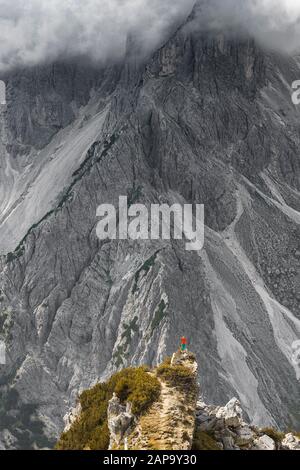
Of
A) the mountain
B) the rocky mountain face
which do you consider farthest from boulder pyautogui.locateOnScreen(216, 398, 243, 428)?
the rocky mountain face

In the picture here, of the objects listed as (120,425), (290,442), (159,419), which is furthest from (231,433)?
(120,425)

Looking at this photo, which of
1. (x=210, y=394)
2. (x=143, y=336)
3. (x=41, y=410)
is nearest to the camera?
(x=210, y=394)

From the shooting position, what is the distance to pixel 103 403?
40406mm

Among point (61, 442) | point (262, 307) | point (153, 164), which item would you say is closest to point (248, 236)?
point (262, 307)

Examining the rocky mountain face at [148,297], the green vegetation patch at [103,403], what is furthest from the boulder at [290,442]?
the rocky mountain face at [148,297]

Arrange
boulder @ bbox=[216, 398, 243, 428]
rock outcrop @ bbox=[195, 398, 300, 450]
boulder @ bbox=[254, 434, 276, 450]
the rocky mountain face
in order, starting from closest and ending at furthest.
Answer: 1. rock outcrop @ bbox=[195, 398, 300, 450]
2. boulder @ bbox=[254, 434, 276, 450]
3. boulder @ bbox=[216, 398, 243, 428]
4. the rocky mountain face

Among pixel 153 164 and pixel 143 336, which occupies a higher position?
pixel 153 164

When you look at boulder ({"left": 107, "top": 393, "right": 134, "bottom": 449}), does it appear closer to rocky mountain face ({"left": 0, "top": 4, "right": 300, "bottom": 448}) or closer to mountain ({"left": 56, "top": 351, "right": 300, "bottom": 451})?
mountain ({"left": 56, "top": 351, "right": 300, "bottom": 451})

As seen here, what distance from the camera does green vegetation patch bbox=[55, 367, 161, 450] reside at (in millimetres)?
36031

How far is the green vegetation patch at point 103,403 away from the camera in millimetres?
36031

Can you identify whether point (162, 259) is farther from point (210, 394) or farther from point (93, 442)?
point (93, 442)

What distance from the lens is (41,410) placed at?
170 meters

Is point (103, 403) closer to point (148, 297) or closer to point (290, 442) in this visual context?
point (290, 442)
